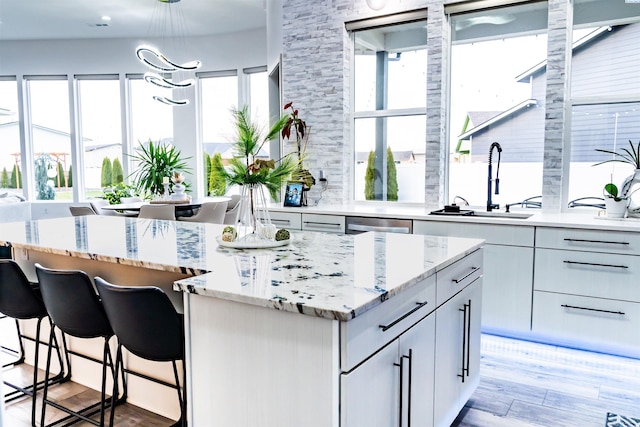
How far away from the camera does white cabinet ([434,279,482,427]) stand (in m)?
2.06

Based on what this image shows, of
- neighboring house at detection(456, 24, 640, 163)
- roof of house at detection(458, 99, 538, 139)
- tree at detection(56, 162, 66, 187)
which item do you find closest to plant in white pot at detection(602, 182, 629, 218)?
neighboring house at detection(456, 24, 640, 163)

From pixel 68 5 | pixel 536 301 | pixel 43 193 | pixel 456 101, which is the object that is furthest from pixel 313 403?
pixel 43 193

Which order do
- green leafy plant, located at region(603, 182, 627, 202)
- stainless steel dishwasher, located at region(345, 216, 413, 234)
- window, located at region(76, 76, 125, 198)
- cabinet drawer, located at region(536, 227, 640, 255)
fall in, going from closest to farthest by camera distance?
cabinet drawer, located at region(536, 227, 640, 255) < green leafy plant, located at region(603, 182, 627, 202) < stainless steel dishwasher, located at region(345, 216, 413, 234) < window, located at region(76, 76, 125, 198)

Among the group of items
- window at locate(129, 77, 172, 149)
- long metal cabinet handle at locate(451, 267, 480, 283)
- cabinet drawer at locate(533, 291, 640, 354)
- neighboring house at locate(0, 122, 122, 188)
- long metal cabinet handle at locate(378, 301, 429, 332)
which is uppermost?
window at locate(129, 77, 172, 149)

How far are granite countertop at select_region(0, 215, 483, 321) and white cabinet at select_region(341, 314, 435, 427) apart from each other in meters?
0.20

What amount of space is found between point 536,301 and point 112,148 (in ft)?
28.1

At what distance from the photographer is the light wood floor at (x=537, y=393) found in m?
2.50

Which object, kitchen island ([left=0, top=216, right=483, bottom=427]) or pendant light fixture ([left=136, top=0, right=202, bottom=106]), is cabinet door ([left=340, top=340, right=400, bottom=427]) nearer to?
kitchen island ([left=0, top=216, right=483, bottom=427])

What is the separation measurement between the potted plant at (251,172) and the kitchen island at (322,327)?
18 centimetres

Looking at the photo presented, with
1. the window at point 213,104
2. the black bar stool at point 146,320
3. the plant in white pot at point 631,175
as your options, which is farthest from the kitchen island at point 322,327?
the window at point 213,104

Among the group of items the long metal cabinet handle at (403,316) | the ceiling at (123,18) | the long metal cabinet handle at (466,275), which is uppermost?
the ceiling at (123,18)

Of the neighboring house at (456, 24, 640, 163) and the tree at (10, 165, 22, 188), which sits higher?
the neighboring house at (456, 24, 640, 163)

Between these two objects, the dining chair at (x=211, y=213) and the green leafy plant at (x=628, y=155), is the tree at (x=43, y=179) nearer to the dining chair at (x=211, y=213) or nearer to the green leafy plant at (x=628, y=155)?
the dining chair at (x=211, y=213)

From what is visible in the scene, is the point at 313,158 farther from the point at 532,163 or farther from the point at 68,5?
the point at 68,5
